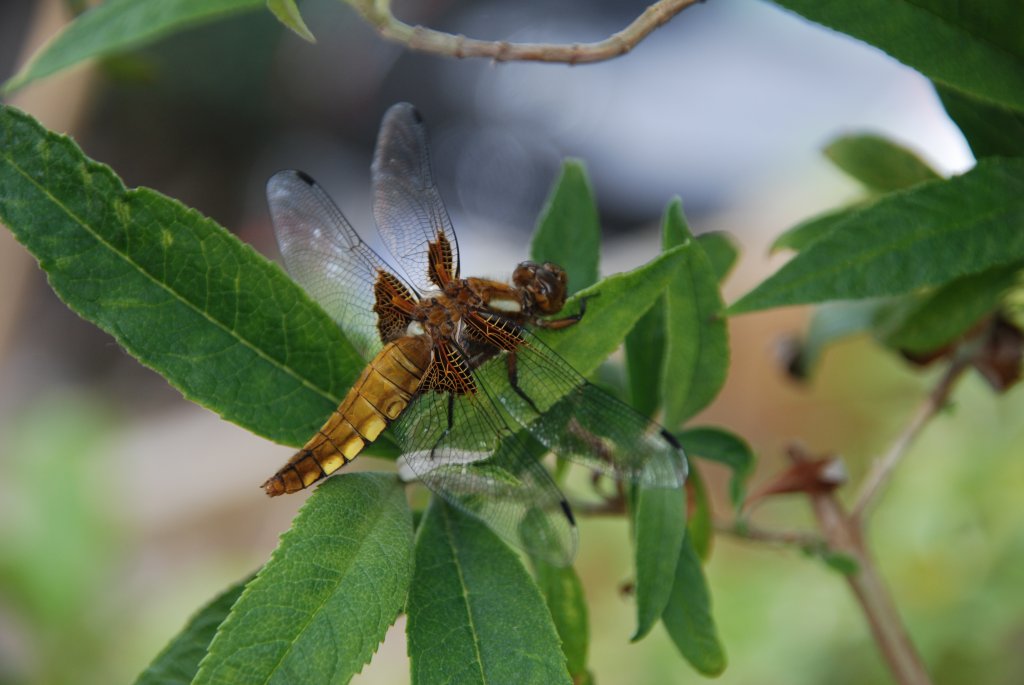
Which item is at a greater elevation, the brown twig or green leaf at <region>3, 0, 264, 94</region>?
green leaf at <region>3, 0, 264, 94</region>

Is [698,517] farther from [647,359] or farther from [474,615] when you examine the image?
[474,615]

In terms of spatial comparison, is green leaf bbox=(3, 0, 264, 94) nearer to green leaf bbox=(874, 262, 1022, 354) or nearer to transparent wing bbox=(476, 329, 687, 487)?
transparent wing bbox=(476, 329, 687, 487)

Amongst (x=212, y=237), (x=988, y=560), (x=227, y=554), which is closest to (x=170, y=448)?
(x=227, y=554)

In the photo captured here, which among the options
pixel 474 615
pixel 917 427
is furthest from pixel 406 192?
pixel 917 427

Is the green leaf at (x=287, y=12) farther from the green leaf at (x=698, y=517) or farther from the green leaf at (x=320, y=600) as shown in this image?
the green leaf at (x=698, y=517)

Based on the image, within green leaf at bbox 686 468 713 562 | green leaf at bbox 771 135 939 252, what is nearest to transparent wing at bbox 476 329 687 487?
green leaf at bbox 686 468 713 562

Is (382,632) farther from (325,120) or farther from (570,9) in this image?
(325,120)
